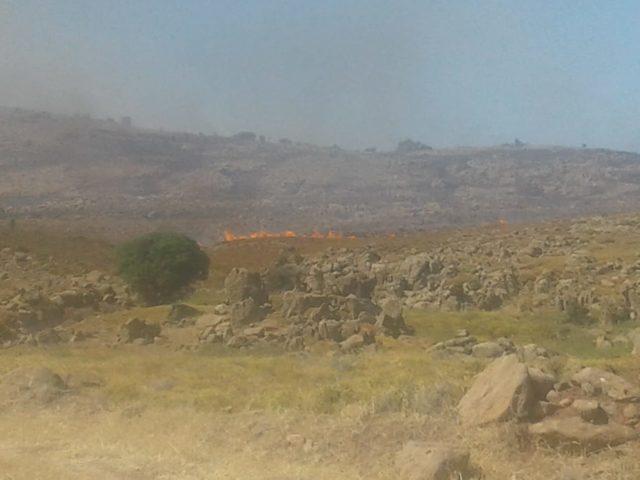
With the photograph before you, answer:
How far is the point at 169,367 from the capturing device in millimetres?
15812

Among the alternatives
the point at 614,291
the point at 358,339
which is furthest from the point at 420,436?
the point at 614,291

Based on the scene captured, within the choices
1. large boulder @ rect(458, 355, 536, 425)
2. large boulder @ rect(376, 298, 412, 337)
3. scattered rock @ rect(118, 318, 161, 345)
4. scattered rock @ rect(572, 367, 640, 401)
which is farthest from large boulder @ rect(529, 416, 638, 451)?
scattered rock @ rect(118, 318, 161, 345)

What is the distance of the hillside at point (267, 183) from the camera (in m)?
102

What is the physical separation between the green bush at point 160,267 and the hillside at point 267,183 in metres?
47.8

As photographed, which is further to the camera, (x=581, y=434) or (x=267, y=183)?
(x=267, y=183)

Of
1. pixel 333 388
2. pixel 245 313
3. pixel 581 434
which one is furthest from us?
pixel 245 313

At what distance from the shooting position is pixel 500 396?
9.57m

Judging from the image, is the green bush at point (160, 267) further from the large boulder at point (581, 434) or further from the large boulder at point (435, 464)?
the large boulder at point (581, 434)

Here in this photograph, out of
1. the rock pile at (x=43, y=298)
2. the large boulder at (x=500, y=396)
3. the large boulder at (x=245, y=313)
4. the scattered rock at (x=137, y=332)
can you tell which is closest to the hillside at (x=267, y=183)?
the rock pile at (x=43, y=298)

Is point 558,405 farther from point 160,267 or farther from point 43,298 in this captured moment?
point 160,267

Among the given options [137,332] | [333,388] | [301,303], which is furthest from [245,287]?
[333,388]

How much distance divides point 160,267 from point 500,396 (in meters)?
28.6

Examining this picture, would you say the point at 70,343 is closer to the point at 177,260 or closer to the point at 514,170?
the point at 177,260

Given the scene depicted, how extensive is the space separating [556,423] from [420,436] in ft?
5.57
